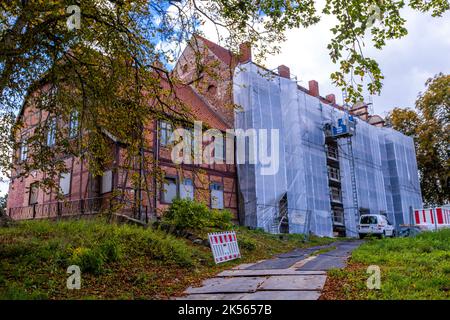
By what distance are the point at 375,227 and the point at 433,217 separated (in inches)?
311

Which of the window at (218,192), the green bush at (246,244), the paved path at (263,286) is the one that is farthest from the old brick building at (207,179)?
the paved path at (263,286)

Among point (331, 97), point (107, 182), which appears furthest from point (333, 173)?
point (107, 182)

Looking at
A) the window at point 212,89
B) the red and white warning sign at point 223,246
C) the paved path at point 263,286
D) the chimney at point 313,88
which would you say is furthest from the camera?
the chimney at point 313,88

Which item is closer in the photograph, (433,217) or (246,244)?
(246,244)

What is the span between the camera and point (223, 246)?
11883 mm

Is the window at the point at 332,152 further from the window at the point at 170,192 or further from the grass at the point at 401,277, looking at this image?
the grass at the point at 401,277

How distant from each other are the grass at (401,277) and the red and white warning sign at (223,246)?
3712 millimetres

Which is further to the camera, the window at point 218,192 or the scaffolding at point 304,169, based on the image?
the scaffolding at point 304,169

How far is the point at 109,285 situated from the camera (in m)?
7.64

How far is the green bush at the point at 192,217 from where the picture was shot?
48.7 ft

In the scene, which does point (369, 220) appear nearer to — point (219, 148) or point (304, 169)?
point (304, 169)

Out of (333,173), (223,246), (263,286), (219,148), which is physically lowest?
(263,286)

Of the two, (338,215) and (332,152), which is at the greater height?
(332,152)
